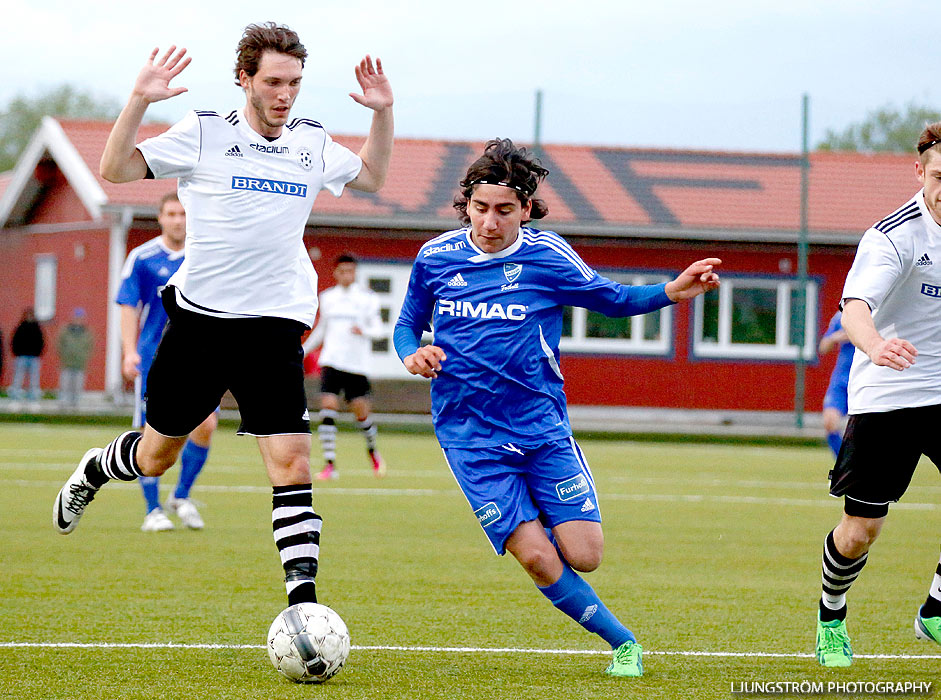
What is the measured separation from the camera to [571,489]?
563cm

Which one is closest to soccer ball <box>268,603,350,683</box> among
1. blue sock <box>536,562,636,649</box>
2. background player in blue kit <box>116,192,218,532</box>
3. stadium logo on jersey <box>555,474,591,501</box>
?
blue sock <box>536,562,636,649</box>

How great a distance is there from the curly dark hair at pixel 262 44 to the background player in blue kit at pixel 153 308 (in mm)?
3780

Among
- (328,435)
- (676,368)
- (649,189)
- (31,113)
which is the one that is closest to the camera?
(328,435)

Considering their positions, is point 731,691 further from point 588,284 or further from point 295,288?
point 295,288

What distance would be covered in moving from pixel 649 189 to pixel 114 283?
458 inches

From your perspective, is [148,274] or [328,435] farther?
[328,435]

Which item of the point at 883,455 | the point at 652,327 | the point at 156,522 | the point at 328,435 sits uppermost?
the point at 883,455

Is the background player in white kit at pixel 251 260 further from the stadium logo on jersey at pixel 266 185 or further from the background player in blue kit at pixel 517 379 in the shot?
the background player in blue kit at pixel 517 379

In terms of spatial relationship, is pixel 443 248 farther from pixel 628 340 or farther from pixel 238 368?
pixel 628 340

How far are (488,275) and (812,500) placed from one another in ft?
29.6

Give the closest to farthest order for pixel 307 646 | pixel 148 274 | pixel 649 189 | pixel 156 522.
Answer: pixel 307 646
pixel 148 274
pixel 156 522
pixel 649 189

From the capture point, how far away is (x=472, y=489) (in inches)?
221

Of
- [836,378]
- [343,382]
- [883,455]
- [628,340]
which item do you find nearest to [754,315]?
[628,340]

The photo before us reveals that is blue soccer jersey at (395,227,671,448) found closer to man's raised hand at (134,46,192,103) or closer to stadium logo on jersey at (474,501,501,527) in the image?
stadium logo on jersey at (474,501,501,527)
